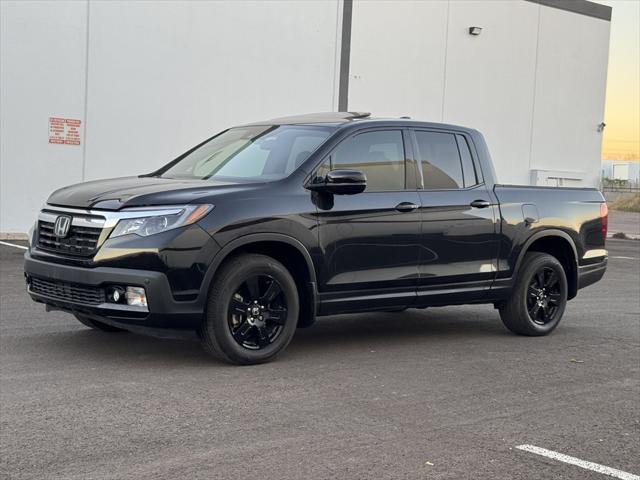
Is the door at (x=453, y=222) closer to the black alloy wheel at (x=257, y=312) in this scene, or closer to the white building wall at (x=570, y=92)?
the black alloy wheel at (x=257, y=312)

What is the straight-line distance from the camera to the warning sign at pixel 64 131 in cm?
1800

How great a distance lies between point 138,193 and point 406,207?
226 cm

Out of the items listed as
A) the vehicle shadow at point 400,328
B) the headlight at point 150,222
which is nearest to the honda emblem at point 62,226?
the headlight at point 150,222

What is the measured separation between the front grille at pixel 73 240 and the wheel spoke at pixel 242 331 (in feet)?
3.88

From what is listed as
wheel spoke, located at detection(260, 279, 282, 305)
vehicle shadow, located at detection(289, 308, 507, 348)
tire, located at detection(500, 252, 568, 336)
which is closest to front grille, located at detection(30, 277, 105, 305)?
wheel spoke, located at detection(260, 279, 282, 305)

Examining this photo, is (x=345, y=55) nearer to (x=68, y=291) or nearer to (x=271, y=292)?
(x=271, y=292)

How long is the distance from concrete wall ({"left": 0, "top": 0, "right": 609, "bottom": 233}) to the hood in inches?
452

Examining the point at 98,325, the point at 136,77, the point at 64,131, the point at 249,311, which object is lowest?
Result: the point at 98,325

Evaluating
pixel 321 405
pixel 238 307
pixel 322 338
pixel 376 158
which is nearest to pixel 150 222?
pixel 238 307

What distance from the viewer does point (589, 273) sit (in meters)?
9.20

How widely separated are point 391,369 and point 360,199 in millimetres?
1354

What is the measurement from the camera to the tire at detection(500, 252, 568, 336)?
8.60 m

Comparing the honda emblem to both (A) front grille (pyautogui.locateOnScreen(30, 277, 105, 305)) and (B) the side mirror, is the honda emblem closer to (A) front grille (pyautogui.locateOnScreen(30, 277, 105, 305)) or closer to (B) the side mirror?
(A) front grille (pyautogui.locateOnScreen(30, 277, 105, 305))

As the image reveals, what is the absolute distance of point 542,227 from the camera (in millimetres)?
8641
